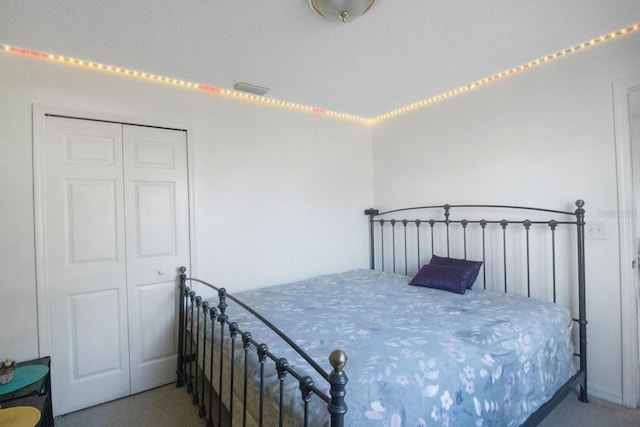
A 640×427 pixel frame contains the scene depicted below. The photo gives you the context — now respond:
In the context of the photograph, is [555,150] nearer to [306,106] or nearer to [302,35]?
[302,35]

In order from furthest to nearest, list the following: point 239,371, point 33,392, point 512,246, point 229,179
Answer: point 229,179
point 512,246
point 33,392
point 239,371

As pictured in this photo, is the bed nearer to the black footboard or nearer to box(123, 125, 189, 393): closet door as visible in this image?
→ the black footboard

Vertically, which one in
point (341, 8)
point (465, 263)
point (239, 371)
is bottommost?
point (239, 371)

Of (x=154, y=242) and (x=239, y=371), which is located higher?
(x=154, y=242)

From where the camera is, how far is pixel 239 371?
1460 mm

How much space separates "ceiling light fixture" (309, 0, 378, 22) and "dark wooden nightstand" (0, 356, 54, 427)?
7.45 feet

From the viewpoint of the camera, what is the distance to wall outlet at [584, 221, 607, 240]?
1.96 meters

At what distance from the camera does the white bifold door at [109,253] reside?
6.43ft

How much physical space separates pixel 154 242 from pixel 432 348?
6.41 feet

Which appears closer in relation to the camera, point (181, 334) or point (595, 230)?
point (595, 230)

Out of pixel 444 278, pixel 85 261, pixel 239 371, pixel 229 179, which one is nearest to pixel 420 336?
pixel 239 371

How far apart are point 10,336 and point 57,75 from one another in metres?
1.60

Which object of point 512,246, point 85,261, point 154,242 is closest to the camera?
point 85,261

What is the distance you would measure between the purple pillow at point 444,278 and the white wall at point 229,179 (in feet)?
3.23
